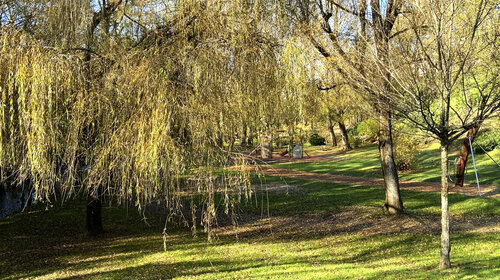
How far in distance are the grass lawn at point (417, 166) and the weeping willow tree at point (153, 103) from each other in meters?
13.3

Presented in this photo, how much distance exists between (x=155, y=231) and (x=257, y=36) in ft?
21.7

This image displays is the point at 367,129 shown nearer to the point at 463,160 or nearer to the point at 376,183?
the point at 376,183

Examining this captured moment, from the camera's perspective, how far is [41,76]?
178 inches

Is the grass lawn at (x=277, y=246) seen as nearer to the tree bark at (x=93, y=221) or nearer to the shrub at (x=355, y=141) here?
the tree bark at (x=93, y=221)

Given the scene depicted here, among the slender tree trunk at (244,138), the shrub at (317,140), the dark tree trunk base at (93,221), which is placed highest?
the shrub at (317,140)

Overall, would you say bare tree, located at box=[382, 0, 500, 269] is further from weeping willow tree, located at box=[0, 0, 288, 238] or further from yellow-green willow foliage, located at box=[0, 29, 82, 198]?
yellow-green willow foliage, located at box=[0, 29, 82, 198]

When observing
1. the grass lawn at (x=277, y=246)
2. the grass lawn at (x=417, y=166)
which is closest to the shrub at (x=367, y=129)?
the grass lawn at (x=417, y=166)

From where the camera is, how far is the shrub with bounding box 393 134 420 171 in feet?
63.7

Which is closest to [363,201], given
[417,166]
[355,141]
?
[417,166]

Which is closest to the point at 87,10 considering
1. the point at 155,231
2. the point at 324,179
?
the point at 155,231

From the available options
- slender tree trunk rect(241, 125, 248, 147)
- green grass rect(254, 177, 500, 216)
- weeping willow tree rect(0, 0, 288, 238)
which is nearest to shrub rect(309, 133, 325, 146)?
green grass rect(254, 177, 500, 216)

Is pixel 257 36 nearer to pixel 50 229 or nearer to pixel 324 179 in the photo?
pixel 50 229

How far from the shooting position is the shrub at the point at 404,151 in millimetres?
19422

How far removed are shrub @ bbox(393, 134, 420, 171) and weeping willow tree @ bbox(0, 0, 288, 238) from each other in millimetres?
15244
